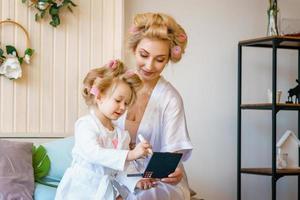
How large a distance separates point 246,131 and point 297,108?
1.41ft

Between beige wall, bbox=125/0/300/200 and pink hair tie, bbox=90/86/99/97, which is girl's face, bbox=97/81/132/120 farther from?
beige wall, bbox=125/0/300/200

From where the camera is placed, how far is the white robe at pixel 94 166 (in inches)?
78.4

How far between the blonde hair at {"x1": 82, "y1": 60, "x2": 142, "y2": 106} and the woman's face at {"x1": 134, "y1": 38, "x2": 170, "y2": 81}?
13cm

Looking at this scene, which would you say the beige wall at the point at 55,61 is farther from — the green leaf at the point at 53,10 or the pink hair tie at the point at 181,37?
the pink hair tie at the point at 181,37

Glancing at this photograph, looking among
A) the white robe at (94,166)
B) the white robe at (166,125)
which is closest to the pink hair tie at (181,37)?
the white robe at (166,125)

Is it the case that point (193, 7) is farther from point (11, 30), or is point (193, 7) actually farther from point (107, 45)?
point (11, 30)

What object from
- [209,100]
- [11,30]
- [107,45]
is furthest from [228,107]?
[11,30]

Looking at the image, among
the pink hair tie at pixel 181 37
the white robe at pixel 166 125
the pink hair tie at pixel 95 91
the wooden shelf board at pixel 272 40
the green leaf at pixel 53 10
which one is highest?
the green leaf at pixel 53 10

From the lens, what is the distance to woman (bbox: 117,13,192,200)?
7.34ft

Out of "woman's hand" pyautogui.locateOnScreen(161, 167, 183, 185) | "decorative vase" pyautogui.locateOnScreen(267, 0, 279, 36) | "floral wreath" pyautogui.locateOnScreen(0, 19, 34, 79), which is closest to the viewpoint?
"woman's hand" pyautogui.locateOnScreen(161, 167, 183, 185)

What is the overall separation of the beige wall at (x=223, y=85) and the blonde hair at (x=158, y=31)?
4.69 ft

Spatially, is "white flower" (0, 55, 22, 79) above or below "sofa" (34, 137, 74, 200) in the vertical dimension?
above

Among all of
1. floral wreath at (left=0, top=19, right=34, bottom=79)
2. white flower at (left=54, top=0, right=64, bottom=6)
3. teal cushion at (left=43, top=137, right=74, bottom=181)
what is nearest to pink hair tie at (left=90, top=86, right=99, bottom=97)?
teal cushion at (left=43, top=137, right=74, bottom=181)

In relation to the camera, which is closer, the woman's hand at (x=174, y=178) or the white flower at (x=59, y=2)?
the woman's hand at (x=174, y=178)
